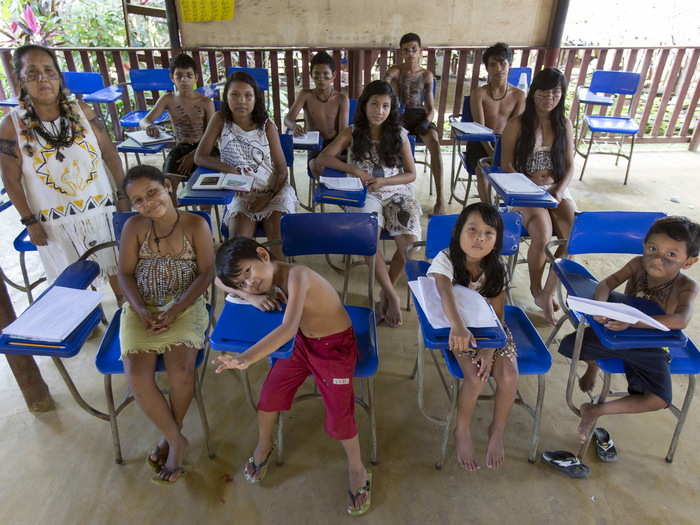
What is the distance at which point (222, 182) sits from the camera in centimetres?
238

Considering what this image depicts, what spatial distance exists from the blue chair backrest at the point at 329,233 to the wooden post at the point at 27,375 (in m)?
1.20

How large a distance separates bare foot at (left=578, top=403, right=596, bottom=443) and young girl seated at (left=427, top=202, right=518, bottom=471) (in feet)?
1.15

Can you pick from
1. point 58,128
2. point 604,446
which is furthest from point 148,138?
point 604,446

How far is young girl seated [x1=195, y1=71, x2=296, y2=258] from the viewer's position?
2736 millimetres

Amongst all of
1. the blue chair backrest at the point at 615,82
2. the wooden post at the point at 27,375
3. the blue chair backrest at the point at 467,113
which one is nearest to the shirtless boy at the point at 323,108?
the blue chair backrest at the point at 467,113

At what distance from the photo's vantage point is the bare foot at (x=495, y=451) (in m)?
1.83

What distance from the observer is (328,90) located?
3680 millimetres

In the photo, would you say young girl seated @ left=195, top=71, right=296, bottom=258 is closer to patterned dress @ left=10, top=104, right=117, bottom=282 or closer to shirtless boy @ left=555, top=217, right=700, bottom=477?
patterned dress @ left=10, top=104, right=117, bottom=282

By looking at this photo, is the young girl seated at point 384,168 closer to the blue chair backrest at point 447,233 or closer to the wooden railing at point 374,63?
the blue chair backrest at point 447,233

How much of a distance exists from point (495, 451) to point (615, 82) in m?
4.64

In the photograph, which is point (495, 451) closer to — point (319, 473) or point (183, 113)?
point (319, 473)

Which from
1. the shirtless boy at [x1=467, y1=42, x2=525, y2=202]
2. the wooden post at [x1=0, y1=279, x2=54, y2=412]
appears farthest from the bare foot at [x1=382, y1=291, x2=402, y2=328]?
the wooden post at [x1=0, y1=279, x2=54, y2=412]

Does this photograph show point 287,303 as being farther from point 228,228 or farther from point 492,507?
point 228,228

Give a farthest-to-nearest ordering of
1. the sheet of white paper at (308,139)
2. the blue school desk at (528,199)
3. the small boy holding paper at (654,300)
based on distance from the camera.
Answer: the sheet of white paper at (308,139)
the blue school desk at (528,199)
the small boy holding paper at (654,300)
